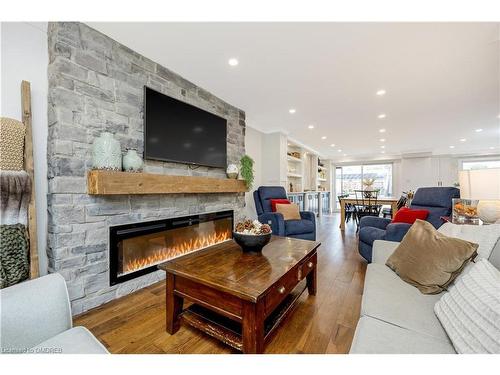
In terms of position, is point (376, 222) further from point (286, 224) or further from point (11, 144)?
point (11, 144)

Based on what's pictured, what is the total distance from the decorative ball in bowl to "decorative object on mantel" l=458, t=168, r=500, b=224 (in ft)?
5.81

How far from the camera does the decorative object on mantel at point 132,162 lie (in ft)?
6.70

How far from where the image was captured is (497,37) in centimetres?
195

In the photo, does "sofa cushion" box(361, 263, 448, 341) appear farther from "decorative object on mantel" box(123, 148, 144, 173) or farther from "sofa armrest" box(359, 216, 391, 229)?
"decorative object on mantel" box(123, 148, 144, 173)

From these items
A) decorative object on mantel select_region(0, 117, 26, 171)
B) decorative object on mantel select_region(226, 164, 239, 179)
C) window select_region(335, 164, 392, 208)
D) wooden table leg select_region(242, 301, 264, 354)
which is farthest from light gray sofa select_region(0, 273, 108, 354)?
window select_region(335, 164, 392, 208)

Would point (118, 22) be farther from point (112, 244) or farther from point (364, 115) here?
point (364, 115)

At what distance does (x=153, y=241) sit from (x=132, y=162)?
928 mm

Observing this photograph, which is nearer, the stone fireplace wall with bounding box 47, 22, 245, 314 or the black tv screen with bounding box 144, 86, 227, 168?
the stone fireplace wall with bounding box 47, 22, 245, 314

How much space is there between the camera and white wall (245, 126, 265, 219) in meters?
4.49

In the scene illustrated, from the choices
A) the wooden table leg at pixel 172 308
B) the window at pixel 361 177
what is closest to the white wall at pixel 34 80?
the wooden table leg at pixel 172 308

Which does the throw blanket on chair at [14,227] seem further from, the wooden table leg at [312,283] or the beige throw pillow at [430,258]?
the beige throw pillow at [430,258]

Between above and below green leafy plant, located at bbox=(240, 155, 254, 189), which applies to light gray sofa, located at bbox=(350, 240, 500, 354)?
below

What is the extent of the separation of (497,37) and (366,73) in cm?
104
